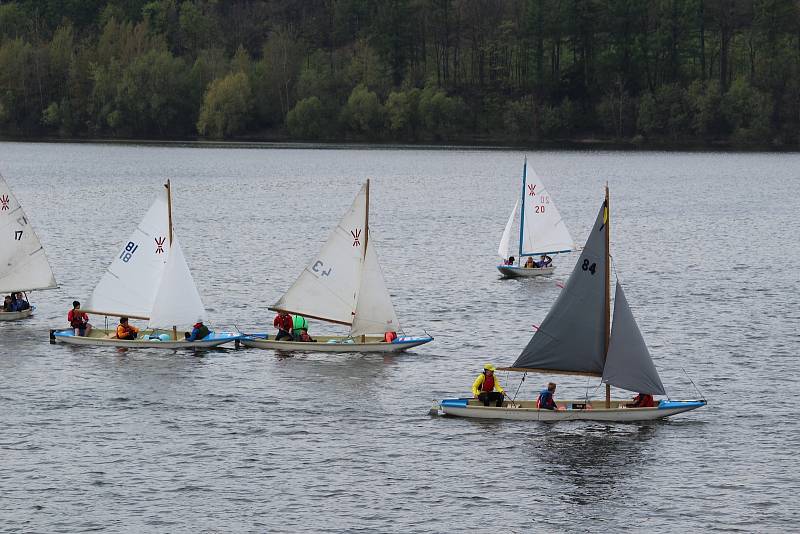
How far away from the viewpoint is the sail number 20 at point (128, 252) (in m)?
71.5

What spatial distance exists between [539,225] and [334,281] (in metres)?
34.8

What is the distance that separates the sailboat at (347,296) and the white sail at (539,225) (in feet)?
106

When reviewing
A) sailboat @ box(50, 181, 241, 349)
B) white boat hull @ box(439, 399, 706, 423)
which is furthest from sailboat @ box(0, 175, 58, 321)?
white boat hull @ box(439, 399, 706, 423)

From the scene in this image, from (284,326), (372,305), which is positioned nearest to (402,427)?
(372,305)

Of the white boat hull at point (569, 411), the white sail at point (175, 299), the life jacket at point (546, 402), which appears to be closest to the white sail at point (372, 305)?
the white sail at point (175, 299)

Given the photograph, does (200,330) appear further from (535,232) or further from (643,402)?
(535,232)

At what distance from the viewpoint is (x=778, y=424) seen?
191 ft

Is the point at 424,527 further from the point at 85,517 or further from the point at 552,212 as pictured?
the point at 552,212

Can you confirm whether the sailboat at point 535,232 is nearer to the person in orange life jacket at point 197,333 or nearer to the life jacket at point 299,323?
the life jacket at point 299,323

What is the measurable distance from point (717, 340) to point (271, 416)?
100 feet

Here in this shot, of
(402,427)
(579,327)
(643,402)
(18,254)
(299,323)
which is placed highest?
(18,254)

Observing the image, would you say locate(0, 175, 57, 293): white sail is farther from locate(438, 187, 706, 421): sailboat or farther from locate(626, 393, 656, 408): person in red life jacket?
locate(626, 393, 656, 408): person in red life jacket

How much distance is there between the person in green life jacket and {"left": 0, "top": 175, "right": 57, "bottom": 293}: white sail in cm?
1660

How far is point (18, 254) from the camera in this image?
7862cm
